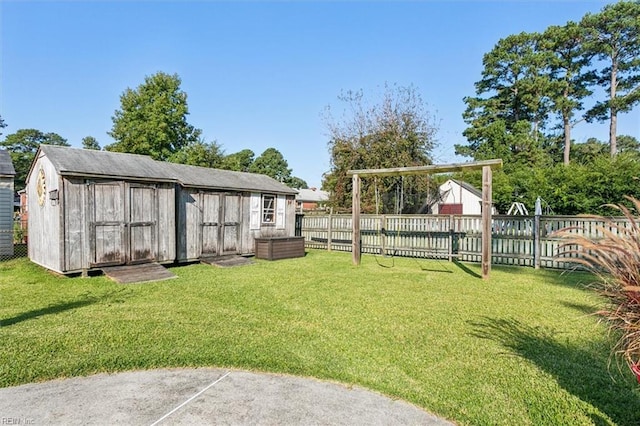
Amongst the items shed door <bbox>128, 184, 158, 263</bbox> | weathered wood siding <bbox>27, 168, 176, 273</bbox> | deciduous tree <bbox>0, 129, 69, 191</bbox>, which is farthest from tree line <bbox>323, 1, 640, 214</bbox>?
deciduous tree <bbox>0, 129, 69, 191</bbox>

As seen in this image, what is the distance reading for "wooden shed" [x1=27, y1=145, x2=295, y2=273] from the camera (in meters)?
7.19

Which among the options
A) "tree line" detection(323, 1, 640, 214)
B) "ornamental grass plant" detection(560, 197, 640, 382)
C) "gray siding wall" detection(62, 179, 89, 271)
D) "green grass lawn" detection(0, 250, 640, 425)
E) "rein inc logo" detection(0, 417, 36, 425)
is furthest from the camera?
"tree line" detection(323, 1, 640, 214)

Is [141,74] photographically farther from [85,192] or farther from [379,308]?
[379,308]

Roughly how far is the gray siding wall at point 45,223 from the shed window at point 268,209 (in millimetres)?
5605

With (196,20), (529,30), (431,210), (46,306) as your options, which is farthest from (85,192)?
(529,30)

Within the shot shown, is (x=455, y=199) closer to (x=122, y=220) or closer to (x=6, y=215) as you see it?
(x=122, y=220)

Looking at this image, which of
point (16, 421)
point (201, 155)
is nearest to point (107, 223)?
point (16, 421)

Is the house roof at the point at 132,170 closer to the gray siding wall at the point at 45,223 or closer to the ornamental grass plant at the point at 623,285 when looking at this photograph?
the gray siding wall at the point at 45,223

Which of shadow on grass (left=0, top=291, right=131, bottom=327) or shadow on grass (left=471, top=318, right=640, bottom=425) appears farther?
shadow on grass (left=0, top=291, right=131, bottom=327)

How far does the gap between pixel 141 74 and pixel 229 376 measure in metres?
33.7

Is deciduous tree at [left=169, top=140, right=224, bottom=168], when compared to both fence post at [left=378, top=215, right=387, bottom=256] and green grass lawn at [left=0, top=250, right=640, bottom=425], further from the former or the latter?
green grass lawn at [left=0, top=250, right=640, bottom=425]

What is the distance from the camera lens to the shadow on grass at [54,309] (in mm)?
4371

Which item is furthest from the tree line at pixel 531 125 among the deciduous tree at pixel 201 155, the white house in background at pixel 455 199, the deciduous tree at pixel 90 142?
the deciduous tree at pixel 90 142

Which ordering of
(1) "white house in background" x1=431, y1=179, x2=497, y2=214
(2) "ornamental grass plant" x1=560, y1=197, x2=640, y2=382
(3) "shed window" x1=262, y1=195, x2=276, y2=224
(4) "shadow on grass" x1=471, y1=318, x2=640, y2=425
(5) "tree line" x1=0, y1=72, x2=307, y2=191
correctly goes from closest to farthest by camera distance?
1. (2) "ornamental grass plant" x1=560, y1=197, x2=640, y2=382
2. (4) "shadow on grass" x1=471, y1=318, x2=640, y2=425
3. (3) "shed window" x1=262, y1=195, x2=276, y2=224
4. (1) "white house in background" x1=431, y1=179, x2=497, y2=214
5. (5) "tree line" x1=0, y1=72, x2=307, y2=191
